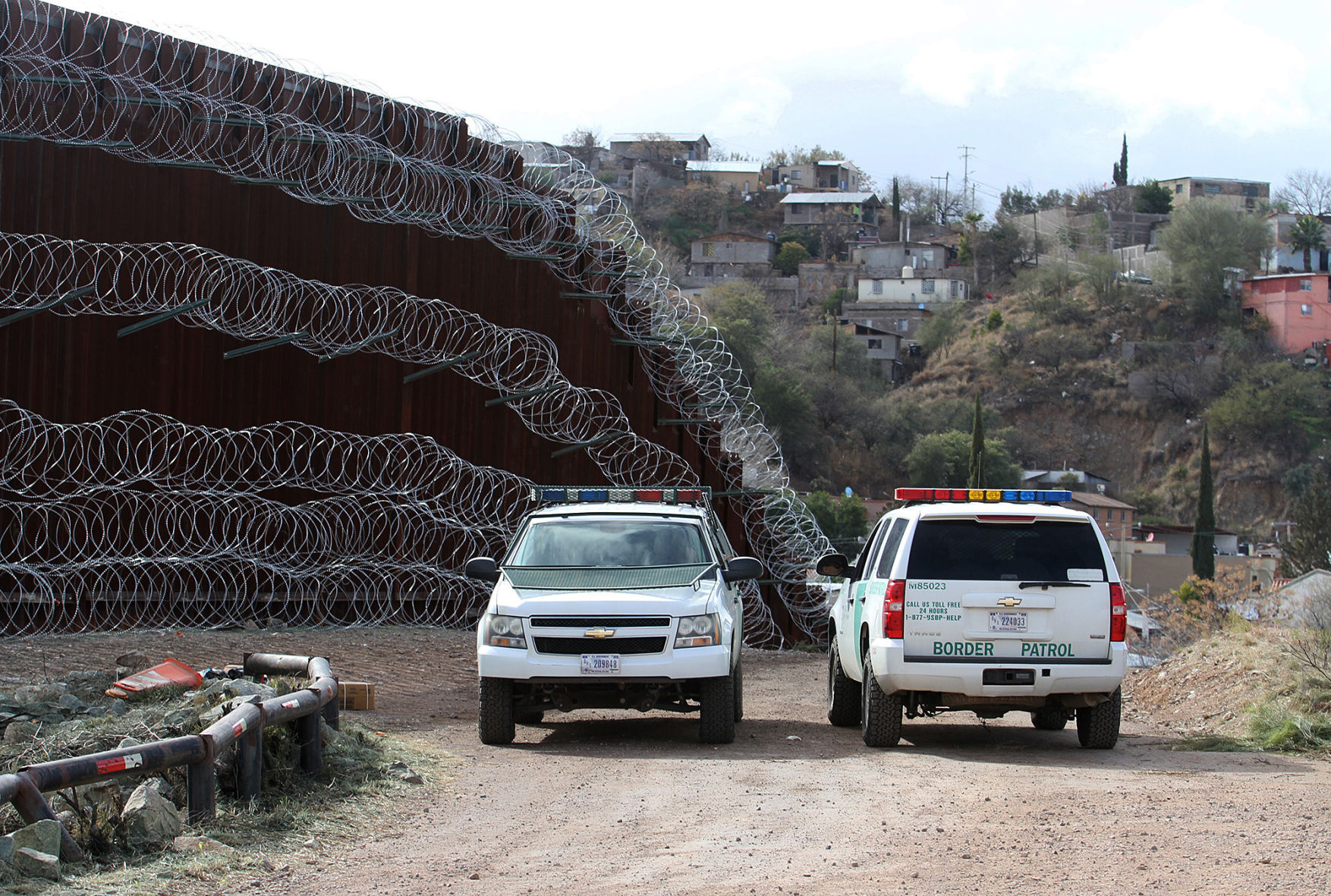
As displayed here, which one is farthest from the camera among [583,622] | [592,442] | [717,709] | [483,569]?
[592,442]

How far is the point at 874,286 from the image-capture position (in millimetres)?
102562

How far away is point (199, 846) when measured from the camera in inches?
245

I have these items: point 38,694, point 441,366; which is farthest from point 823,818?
point 441,366

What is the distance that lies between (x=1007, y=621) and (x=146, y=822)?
604 cm

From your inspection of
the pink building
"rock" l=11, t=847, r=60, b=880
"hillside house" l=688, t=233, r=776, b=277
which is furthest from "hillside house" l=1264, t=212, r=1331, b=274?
"rock" l=11, t=847, r=60, b=880

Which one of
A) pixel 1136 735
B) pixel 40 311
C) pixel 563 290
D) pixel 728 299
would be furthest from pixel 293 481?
pixel 728 299

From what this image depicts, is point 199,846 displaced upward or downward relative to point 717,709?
upward

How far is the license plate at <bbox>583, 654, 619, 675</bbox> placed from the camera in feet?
32.0

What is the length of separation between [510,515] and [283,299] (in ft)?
15.4

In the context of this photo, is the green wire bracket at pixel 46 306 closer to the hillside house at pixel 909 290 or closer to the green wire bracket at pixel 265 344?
the green wire bracket at pixel 265 344

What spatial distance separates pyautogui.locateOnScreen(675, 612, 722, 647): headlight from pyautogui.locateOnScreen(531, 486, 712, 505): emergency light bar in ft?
7.72

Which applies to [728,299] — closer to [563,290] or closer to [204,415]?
[563,290]

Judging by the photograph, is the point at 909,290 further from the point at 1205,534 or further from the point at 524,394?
the point at 524,394

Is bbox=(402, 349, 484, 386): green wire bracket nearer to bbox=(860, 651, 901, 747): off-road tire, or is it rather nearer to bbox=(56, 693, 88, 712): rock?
bbox=(56, 693, 88, 712): rock
